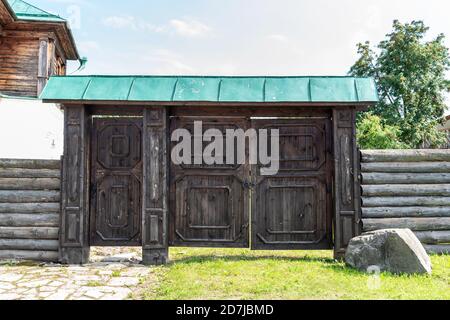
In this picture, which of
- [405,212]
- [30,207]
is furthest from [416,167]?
[30,207]

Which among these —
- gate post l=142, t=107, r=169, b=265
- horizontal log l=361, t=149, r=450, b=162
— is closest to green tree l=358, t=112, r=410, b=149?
horizontal log l=361, t=149, r=450, b=162

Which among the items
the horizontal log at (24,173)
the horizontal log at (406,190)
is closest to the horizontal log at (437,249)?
the horizontal log at (406,190)

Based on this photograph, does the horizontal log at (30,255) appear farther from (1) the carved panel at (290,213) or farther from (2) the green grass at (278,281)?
(1) the carved panel at (290,213)

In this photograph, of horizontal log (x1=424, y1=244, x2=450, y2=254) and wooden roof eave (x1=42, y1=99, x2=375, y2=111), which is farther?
horizontal log (x1=424, y1=244, x2=450, y2=254)

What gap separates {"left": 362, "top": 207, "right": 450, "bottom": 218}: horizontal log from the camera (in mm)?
6480

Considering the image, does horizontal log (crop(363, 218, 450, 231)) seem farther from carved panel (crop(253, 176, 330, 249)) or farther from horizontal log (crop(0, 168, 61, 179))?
horizontal log (crop(0, 168, 61, 179))

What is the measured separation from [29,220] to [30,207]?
223mm

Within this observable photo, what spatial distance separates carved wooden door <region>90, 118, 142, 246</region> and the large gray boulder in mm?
3685

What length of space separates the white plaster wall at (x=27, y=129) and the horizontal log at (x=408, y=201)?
376 inches

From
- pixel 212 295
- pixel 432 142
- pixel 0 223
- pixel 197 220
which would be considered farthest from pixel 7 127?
pixel 432 142

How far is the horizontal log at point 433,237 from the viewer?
6504mm

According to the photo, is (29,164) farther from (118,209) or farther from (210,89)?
(210,89)

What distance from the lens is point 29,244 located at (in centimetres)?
649
